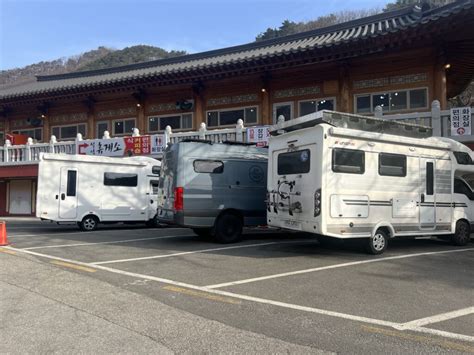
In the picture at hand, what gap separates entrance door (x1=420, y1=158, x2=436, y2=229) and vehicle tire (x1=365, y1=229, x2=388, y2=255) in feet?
4.21

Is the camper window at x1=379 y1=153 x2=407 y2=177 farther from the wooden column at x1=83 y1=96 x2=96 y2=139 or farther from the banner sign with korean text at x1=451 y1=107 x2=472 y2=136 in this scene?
the wooden column at x1=83 y1=96 x2=96 y2=139

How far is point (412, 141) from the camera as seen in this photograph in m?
10.2

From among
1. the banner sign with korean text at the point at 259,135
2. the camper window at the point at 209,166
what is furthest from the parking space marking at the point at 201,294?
the banner sign with korean text at the point at 259,135

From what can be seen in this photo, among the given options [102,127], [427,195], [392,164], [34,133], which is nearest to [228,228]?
[392,164]

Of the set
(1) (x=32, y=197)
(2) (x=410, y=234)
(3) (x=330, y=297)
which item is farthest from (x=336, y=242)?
(1) (x=32, y=197)

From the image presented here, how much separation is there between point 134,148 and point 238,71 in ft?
19.6

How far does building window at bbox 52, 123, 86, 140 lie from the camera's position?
25172 mm

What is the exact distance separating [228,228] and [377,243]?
13.5ft

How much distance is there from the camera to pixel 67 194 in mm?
15312

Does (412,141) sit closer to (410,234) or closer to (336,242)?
(410,234)

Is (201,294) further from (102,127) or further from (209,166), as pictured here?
(102,127)

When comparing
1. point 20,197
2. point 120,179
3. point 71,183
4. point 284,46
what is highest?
point 284,46

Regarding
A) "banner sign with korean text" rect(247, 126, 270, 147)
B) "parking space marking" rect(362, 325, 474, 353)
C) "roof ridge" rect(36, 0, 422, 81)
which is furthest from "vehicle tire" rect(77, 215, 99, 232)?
"roof ridge" rect(36, 0, 422, 81)

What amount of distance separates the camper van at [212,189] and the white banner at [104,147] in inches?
339
